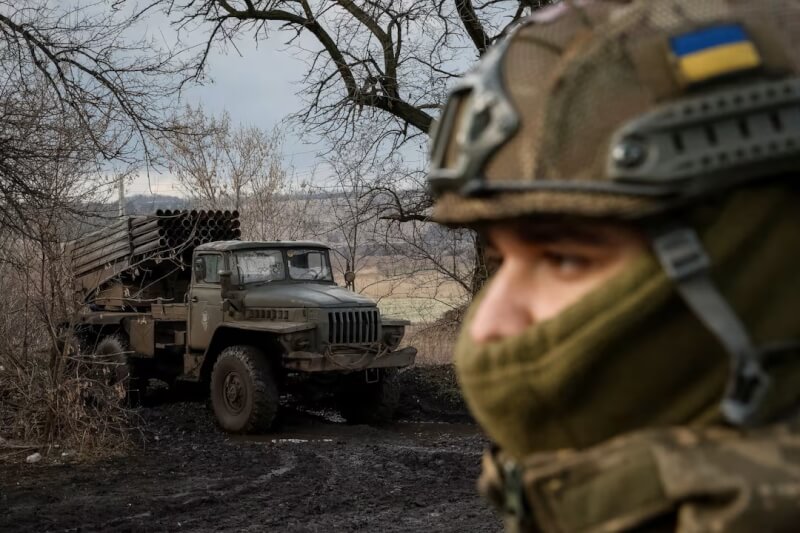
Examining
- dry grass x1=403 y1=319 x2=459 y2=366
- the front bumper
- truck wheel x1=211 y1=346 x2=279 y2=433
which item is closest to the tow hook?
the front bumper

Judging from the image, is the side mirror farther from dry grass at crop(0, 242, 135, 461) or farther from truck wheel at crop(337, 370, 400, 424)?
dry grass at crop(0, 242, 135, 461)

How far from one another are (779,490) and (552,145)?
376 mm

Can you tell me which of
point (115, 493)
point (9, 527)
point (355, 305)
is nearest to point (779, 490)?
point (9, 527)

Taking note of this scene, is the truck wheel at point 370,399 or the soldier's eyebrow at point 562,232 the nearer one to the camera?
the soldier's eyebrow at point 562,232

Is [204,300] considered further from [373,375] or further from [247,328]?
[373,375]

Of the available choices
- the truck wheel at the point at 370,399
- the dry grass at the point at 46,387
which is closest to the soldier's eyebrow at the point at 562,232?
the dry grass at the point at 46,387

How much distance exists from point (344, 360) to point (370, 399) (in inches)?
46.1

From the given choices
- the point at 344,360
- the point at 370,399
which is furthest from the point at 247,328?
the point at 370,399

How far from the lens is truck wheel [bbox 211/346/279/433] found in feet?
33.2

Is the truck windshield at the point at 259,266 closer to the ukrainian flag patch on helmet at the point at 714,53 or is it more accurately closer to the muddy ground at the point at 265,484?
the muddy ground at the point at 265,484

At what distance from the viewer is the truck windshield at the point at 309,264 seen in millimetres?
11383

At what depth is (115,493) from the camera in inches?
288

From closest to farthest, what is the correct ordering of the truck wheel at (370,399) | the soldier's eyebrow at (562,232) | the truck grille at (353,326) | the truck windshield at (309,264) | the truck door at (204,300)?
the soldier's eyebrow at (562,232)
the truck grille at (353,326)
the truck door at (204,300)
the truck wheel at (370,399)
the truck windshield at (309,264)

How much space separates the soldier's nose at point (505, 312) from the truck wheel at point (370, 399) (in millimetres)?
10138
